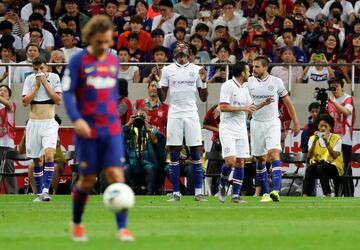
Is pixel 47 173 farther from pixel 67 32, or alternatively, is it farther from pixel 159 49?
pixel 67 32

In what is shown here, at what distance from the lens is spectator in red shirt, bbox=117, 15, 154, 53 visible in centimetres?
3019

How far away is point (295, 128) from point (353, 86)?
6262mm

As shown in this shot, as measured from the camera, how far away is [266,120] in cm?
2309

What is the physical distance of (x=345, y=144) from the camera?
27500 mm

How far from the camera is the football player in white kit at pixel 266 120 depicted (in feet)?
75.0

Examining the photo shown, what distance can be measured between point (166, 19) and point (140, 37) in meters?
1.25

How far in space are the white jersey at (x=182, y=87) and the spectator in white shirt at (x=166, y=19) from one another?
7.91 metres

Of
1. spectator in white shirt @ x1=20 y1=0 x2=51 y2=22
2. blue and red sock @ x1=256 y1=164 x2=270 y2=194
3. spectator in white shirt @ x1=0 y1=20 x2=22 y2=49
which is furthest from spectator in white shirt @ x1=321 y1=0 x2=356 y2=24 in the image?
blue and red sock @ x1=256 y1=164 x2=270 y2=194

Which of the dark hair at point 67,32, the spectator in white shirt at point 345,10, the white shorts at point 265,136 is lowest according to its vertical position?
the white shorts at point 265,136

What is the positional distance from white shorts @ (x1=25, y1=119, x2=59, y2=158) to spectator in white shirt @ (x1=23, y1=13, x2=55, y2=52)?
249 inches

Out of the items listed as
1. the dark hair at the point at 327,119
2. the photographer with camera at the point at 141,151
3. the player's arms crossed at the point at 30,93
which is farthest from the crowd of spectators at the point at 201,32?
the player's arms crossed at the point at 30,93

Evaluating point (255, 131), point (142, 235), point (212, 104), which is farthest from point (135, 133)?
point (142, 235)

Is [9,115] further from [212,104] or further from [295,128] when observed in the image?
[295,128]

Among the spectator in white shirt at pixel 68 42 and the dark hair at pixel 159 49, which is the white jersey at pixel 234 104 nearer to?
the dark hair at pixel 159 49
